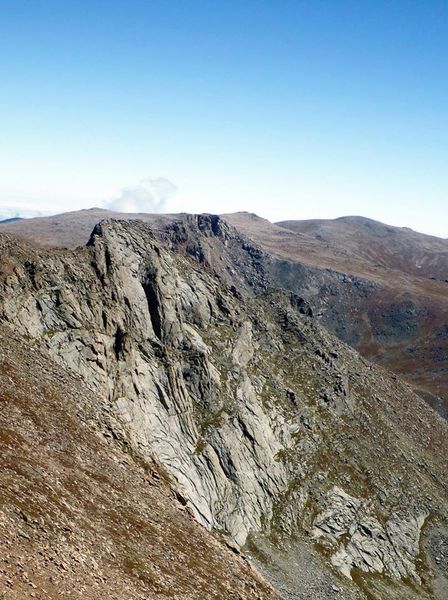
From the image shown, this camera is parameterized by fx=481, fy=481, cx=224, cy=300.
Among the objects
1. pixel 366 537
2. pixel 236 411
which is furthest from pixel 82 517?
pixel 366 537

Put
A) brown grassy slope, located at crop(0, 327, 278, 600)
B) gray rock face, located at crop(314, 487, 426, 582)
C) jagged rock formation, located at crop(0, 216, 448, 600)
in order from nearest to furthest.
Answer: brown grassy slope, located at crop(0, 327, 278, 600) → jagged rock formation, located at crop(0, 216, 448, 600) → gray rock face, located at crop(314, 487, 426, 582)

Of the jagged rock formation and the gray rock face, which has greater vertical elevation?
the jagged rock formation

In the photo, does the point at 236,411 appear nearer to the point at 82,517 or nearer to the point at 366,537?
the point at 366,537

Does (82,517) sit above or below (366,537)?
above

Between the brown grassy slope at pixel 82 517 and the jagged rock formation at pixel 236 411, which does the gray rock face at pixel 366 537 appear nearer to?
the jagged rock formation at pixel 236 411

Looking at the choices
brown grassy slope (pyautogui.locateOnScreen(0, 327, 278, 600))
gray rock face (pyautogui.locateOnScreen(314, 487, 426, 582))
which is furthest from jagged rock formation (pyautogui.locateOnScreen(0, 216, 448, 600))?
brown grassy slope (pyautogui.locateOnScreen(0, 327, 278, 600))

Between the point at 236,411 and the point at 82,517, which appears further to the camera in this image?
the point at 236,411

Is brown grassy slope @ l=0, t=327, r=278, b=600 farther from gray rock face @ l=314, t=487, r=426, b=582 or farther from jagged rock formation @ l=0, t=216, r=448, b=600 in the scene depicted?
gray rock face @ l=314, t=487, r=426, b=582
